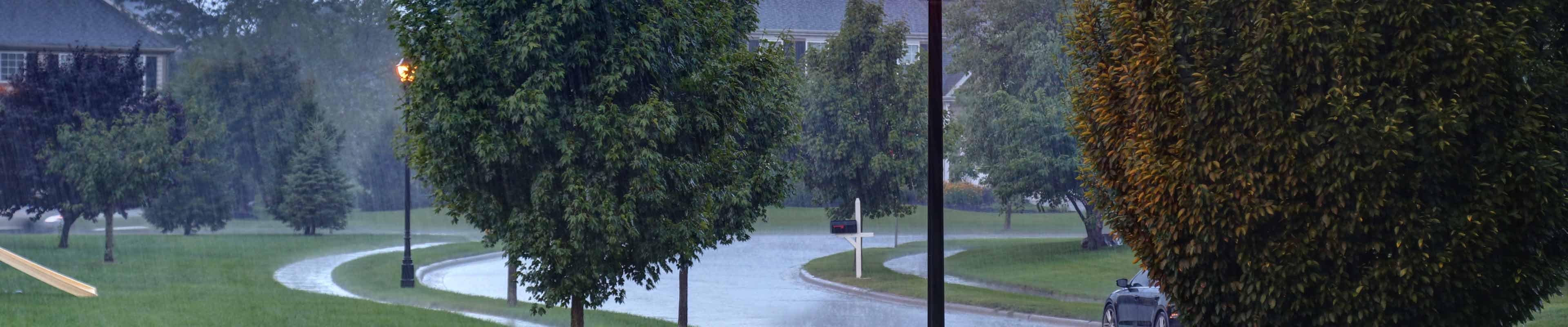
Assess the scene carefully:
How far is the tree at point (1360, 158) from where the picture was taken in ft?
27.5

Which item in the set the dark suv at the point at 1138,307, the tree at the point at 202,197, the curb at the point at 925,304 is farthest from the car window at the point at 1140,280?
the tree at the point at 202,197

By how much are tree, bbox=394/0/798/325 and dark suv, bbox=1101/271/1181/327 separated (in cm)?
556

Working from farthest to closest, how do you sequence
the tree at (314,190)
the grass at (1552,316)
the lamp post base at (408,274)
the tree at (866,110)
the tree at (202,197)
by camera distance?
the tree at (314,190), the tree at (202,197), the tree at (866,110), the lamp post base at (408,274), the grass at (1552,316)

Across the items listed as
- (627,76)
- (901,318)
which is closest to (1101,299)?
(901,318)

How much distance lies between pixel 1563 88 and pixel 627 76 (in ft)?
27.9

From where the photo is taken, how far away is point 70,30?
54906 millimetres

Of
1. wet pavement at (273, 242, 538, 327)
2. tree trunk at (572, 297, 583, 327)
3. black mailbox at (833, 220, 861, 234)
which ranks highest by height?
black mailbox at (833, 220, 861, 234)

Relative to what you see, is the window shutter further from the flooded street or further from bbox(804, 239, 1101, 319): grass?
bbox(804, 239, 1101, 319): grass

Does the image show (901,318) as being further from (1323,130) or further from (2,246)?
(2,246)

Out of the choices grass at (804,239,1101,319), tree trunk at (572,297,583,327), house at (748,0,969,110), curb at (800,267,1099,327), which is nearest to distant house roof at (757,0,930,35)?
house at (748,0,969,110)

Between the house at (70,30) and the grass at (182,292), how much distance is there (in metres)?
12.6

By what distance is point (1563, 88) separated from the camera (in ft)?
28.1

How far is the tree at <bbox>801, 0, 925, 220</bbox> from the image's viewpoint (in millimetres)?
32875

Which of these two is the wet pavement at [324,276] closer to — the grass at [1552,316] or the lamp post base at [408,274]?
the lamp post base at [408,274]
